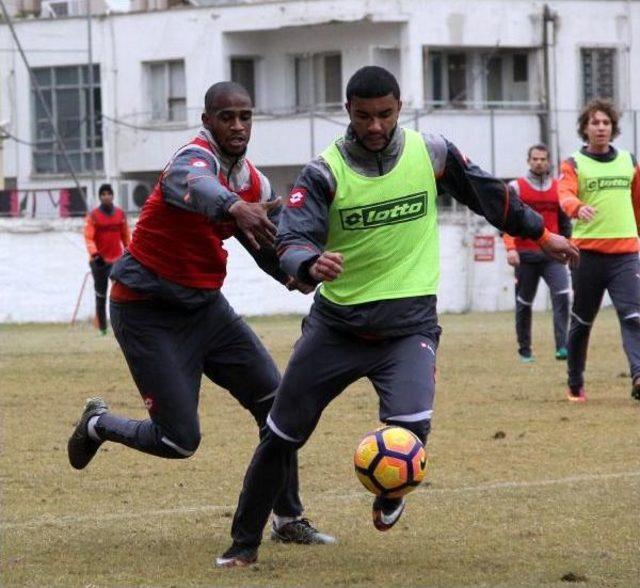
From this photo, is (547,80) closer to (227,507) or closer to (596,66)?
(596,66)

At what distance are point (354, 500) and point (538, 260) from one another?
985cm

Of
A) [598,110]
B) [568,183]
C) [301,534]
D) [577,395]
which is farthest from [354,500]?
[577,395]

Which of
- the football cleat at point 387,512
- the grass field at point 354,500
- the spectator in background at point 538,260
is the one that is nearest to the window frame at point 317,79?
the spectator in background at point 538,260

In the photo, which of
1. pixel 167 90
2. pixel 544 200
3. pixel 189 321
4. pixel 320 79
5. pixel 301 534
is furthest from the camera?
pixel 167 90

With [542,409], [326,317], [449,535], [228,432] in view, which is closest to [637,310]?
[542,409]

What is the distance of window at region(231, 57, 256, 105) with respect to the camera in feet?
161

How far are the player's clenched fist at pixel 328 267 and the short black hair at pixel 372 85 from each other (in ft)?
2.58

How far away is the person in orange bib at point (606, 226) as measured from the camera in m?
13.5

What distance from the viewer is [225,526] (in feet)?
28.5

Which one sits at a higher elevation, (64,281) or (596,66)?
(596,66)

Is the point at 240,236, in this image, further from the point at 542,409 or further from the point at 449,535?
the point at 542,409

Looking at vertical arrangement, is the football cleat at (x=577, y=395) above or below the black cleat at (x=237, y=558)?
below

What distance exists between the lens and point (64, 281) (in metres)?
32.7

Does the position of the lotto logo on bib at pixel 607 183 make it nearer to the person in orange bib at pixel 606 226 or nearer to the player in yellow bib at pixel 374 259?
the person in orange bib at pixel 606 226
